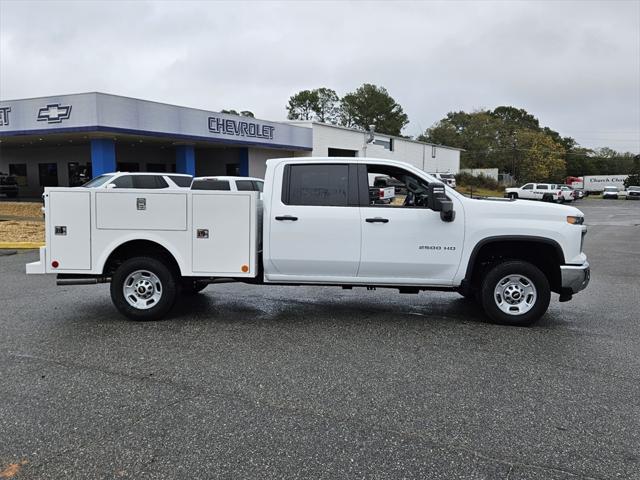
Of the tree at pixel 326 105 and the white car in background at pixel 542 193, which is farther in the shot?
the tree at pixel 326 105

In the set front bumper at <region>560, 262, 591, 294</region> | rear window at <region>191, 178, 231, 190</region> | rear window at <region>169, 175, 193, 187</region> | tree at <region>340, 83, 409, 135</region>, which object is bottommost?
front bumper at <region>560, 262, 591, 294</region>

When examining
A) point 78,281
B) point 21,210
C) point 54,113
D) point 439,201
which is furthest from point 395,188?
point 21,210

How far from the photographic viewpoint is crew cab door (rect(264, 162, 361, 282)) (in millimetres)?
6324

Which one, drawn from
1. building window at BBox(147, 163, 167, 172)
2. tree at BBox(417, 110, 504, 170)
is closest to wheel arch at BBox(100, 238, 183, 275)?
building window at BBox(147, 163, 167, 172)

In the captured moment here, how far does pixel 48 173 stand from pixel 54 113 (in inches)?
481

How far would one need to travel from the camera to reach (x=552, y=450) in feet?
11.5

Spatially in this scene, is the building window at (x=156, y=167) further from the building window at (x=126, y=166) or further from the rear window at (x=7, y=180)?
the rear window at (x=7, y=180)

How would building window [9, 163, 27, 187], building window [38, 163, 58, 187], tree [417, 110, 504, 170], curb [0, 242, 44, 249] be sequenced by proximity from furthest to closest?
tree [417, 110, 504, 170] → building window [9, 163, 27, 187] → building window [38, 163, 58, 187] → curb [0, 242, 44, 249]

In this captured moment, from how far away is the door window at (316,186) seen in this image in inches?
254

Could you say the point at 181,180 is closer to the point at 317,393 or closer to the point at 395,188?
the point at 395,188

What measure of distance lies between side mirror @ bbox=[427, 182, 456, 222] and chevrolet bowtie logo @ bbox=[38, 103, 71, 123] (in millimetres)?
21164

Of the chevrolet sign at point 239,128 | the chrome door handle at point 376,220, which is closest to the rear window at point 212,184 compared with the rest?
the chrome door handle at point 376,220

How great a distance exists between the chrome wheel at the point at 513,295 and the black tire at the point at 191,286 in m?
3.79

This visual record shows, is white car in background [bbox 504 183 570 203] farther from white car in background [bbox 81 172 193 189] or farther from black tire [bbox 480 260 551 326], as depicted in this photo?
black tire [bbox 480 260 551 326]
